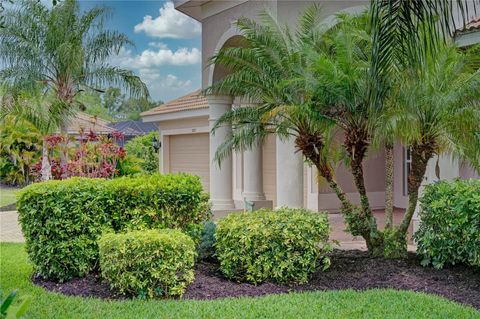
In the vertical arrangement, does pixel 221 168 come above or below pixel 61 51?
below

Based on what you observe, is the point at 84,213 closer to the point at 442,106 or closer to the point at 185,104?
the point at 442,106

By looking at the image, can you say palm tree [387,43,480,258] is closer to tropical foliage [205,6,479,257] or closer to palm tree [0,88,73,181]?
tropical foliage [205,6,479,257]

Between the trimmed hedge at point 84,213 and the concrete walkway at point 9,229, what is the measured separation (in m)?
5.80

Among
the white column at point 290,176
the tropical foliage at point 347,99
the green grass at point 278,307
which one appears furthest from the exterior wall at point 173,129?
the green grass at point 278,307

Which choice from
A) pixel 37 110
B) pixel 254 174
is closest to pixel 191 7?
pixel 254 174

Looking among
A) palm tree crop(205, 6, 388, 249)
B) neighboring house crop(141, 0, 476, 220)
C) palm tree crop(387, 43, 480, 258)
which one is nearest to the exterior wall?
neighboring house crop(141, 0, 476, 220)

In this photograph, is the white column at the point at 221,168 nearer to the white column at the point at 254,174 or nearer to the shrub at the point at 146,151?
the white column at the point at 254,174

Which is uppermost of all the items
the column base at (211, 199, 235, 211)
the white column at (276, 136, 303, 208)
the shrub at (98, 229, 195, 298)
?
the white column at (276, 136, 303, 208)

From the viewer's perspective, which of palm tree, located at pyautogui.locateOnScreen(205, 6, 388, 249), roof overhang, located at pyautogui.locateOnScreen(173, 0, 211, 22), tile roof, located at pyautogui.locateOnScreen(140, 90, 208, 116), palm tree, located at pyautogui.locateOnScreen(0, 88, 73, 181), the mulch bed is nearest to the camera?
the mulch bed

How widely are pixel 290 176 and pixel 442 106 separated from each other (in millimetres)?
4673

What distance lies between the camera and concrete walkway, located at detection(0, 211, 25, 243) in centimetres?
1335

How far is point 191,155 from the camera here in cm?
2211

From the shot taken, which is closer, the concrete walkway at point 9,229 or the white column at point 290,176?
the white column at point 290,176

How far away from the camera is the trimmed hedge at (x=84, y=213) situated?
7.44 m
